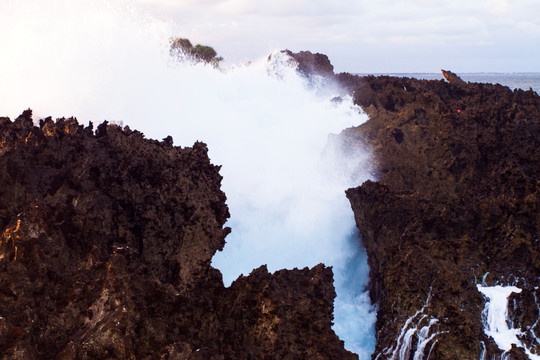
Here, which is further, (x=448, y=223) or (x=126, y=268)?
(x=448, y=223)

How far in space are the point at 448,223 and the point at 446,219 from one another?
5cm

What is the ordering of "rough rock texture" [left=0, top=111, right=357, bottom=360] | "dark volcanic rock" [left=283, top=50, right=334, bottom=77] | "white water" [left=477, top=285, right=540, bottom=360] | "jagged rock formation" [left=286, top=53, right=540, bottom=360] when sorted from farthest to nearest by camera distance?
"dark volcanic rock" [left=283, top=50, right=334, bottom=77]
"jagged rock formation" [left=286, top=53, right=540, bottom=360]
"white water" [left=477, top=285, right=540, bottom=360]
"rough rock texture" [left=0, top=111, right=357, bottom=360]

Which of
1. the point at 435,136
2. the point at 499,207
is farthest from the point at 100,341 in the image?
the point at 435,136

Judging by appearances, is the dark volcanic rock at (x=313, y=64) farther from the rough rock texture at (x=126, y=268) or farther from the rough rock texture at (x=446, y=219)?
the rough rock texture at (x=126, y=268)

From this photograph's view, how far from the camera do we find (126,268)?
363 cm

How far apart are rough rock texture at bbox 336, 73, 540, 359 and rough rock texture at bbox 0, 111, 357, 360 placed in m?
1.28

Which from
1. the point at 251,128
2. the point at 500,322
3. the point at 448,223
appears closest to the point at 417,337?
the point at 500,322

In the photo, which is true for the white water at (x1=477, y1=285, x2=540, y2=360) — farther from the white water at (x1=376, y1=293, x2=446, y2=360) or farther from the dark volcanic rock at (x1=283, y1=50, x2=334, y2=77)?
the dark volcanic rock at (x1=283, y1=50, x2=334, y2=77)

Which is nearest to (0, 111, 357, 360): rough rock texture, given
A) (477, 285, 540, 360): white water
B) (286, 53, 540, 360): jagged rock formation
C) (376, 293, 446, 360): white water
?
(376, 293, 446, 360): white water

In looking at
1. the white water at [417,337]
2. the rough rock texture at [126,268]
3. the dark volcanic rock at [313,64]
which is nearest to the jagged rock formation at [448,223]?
the white water at [417,337]

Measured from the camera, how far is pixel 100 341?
3.06 metres

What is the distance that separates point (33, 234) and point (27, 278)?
54 centimetres

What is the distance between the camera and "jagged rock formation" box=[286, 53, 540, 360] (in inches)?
192

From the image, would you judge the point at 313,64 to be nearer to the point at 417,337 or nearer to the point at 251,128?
the point at 251,128
